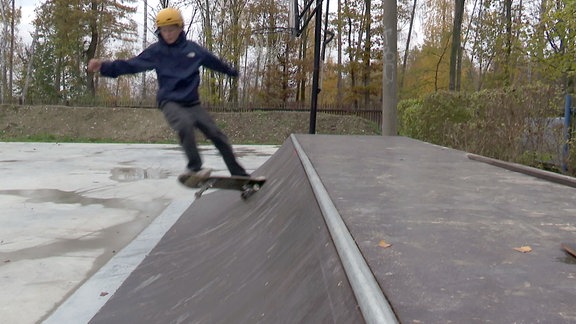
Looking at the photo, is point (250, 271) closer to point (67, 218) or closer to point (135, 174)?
point (67, 218)

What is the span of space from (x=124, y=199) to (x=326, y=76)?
34.4 metres

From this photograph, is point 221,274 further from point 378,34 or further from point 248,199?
point 378,34

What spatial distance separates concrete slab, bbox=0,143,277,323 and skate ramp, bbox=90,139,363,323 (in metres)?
0.44

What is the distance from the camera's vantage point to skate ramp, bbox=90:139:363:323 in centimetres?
154

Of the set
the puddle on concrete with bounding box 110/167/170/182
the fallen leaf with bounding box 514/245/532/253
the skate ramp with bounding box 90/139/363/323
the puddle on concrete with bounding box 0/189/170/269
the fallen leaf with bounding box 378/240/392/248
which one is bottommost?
the puddle on concrete with bounding box 0/189/170/269

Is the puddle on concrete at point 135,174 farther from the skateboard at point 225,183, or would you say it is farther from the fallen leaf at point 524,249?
the fallen leaf at point 524,249

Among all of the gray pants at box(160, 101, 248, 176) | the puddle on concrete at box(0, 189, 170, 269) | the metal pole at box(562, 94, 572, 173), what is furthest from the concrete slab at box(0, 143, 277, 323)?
the metal pole at box(562, 94, 572, 173)

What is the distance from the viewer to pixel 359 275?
1.32 meters

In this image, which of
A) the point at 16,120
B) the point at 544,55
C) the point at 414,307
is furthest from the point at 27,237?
the point at 16,120

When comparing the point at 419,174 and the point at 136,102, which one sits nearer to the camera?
the point at 419,174

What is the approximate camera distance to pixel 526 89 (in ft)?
25.2

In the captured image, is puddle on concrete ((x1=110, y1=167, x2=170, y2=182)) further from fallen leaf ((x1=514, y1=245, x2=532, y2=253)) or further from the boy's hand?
fallen leaf ((x1=514, y1=245, x2=532, y2=253))

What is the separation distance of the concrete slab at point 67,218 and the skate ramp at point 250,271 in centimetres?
44

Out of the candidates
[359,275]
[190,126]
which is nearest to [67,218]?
[190,126]
